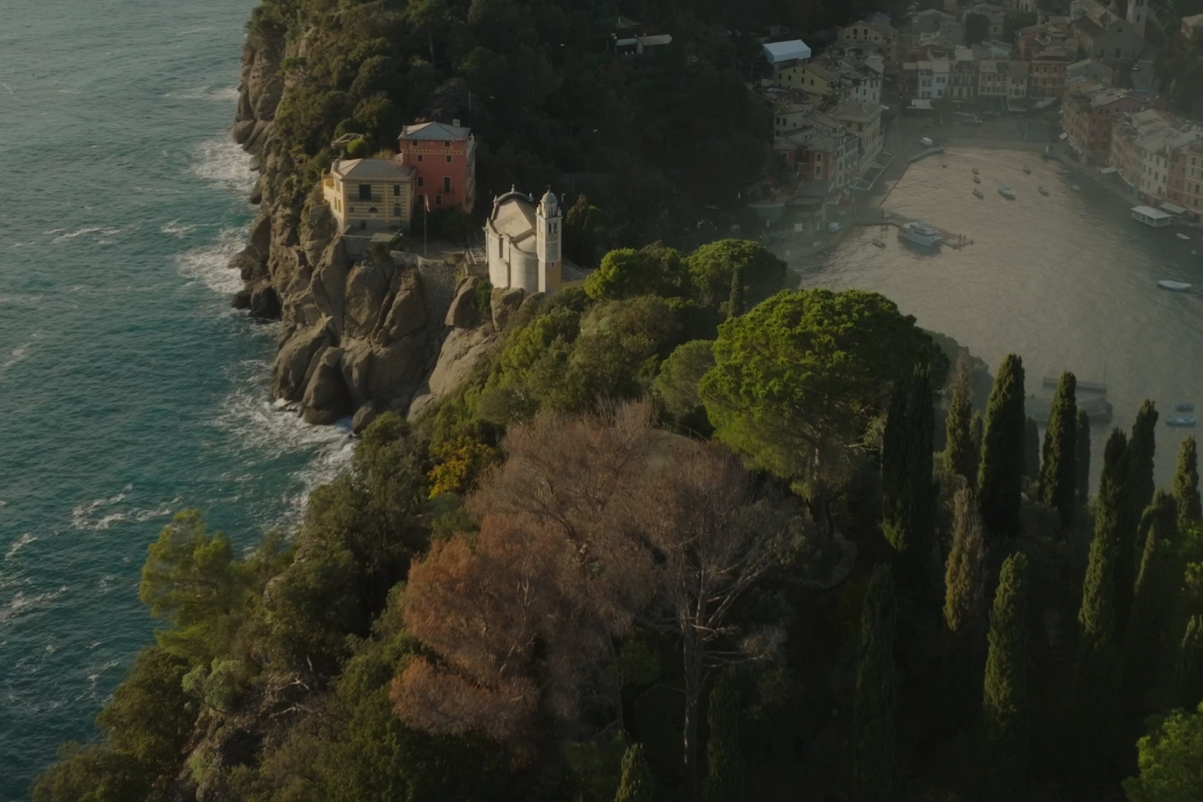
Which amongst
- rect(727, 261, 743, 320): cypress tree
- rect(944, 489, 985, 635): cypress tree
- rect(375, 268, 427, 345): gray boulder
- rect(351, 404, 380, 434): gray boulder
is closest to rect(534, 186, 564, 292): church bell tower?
rect(375, 268, 427, 345): gray boulder

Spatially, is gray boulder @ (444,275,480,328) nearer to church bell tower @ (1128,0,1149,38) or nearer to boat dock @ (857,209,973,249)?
boat dock @ (857,209,973,249)

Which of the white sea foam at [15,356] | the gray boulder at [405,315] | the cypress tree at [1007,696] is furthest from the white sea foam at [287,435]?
the cypress tree at [1007,696]

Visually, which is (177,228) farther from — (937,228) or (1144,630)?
(1144,630)

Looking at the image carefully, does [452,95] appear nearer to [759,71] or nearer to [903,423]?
[759,71]

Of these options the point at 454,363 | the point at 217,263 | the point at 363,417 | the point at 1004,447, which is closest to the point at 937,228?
the point at 454,363

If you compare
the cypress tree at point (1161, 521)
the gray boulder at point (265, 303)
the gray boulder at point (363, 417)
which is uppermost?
the cypress tree at point (1161, 521)

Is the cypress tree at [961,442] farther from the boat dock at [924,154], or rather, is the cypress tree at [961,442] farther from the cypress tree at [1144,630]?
the boat dock at [924,154]
